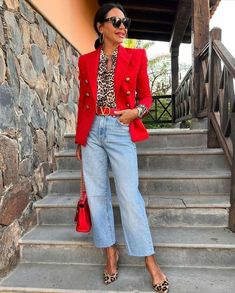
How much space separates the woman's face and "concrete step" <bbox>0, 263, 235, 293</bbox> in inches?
64.6

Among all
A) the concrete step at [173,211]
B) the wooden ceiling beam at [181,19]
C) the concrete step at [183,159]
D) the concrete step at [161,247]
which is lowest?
the concrete step at [161,247]

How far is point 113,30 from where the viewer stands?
1891mm

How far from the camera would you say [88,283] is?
2.05 metres

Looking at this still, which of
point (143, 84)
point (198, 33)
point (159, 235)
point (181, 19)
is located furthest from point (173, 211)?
point (181, 19)

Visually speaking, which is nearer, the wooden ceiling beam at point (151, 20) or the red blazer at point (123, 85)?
the red blazer at point (123, 85)

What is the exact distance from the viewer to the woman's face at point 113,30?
1881 mm

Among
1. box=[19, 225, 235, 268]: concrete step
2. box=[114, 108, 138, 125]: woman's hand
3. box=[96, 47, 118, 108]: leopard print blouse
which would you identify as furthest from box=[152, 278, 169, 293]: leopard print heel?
box=[96, 47, 118, 108]: leopard print blouse

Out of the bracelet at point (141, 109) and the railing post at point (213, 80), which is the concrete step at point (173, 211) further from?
the bracelet at point (141, 109)

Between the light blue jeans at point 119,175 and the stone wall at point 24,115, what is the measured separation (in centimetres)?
67

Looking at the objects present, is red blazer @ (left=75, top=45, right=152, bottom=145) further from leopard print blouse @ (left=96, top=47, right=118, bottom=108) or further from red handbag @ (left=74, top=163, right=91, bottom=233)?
red handbag @ (left=74, top=163, right=91, bottom=233)

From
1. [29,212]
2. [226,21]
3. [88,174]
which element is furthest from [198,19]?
[226,21]

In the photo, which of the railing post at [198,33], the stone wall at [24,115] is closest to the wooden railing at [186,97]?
the railing post at [198,33]

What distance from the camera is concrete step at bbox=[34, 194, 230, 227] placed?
8.26 feet

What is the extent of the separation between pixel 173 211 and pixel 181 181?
36 centimetres
